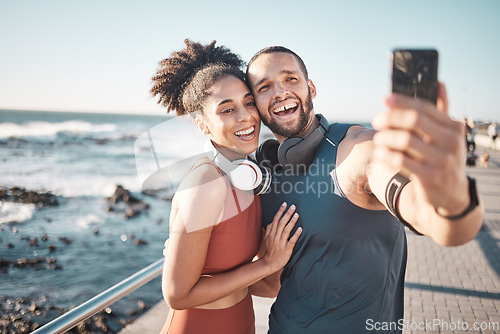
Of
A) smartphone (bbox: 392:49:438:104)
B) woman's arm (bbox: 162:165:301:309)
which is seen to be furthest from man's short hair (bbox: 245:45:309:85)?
smartphone (bbox: 392:49:438:104)

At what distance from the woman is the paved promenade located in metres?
2.19

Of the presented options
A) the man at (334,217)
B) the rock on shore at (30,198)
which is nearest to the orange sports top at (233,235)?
the man at (334,217)

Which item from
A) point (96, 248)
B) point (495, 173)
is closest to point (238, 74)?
point (96, 248)

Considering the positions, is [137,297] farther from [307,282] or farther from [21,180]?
[21,180]

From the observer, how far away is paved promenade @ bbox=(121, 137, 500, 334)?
418cm

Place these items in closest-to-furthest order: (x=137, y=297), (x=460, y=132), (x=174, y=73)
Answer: (x=460, y=132)
(x=174, y=73)
(x=137, y=297)

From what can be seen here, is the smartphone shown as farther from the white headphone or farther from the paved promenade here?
the paved promenade

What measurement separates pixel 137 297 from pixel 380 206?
6.65m

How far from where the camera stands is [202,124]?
2371 mm

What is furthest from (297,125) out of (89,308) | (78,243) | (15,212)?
(15,212)

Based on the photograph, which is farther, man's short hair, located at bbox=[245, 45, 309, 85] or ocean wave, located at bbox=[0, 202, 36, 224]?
ocean wave, located at bbox=[0, 202, 36, 224]

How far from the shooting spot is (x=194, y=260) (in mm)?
1704

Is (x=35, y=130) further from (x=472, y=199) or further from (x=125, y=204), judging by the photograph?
(x=472, y=199)

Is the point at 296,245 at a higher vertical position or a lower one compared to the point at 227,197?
lower
